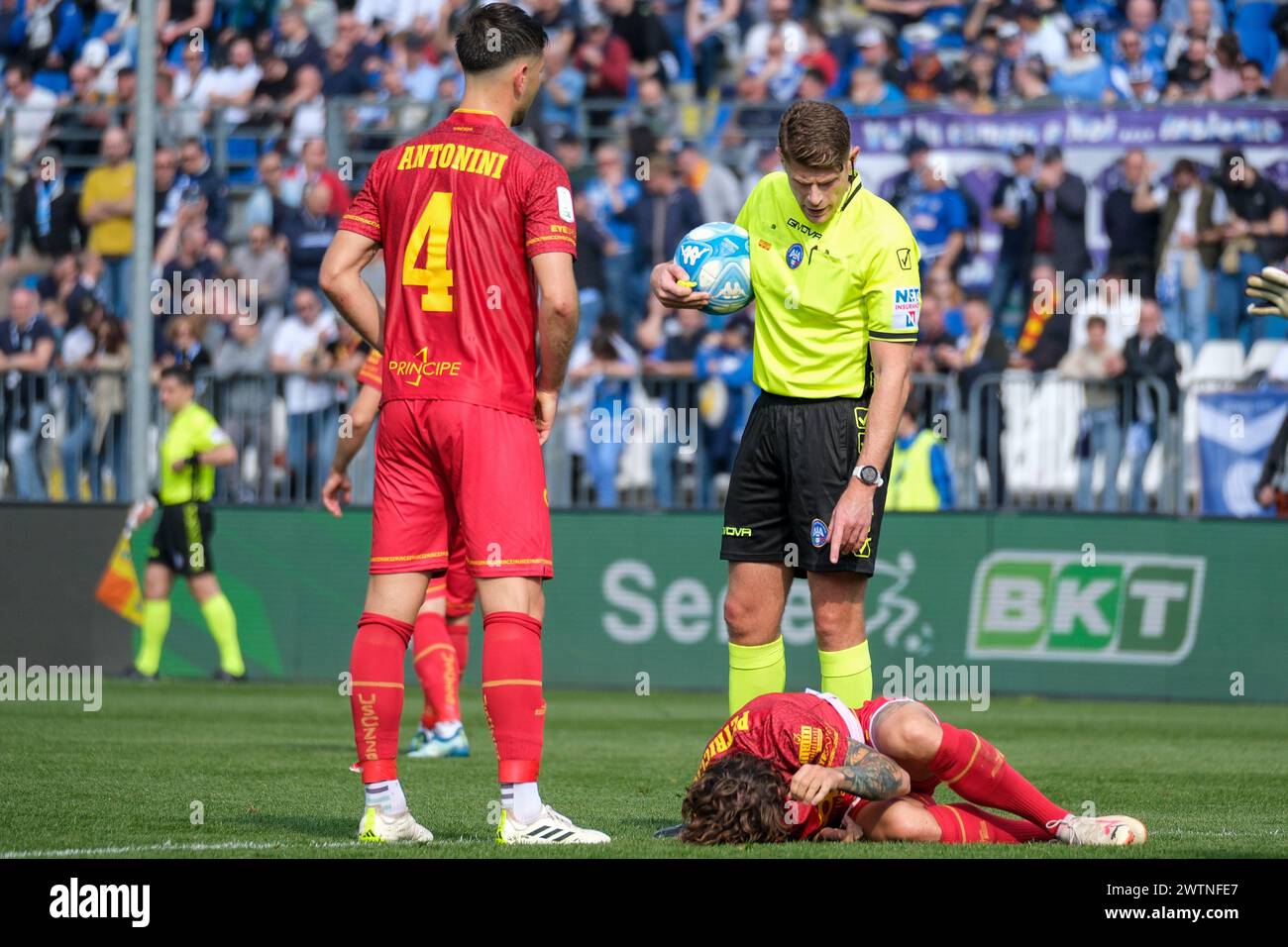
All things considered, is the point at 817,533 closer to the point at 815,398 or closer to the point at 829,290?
the point at 815,398

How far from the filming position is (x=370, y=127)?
62.3 ft

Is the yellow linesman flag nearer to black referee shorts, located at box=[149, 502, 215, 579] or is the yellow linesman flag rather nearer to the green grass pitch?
black referee shorts, located at box=[149, 502, 215, 579]

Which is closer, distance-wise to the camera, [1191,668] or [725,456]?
[1191,668]

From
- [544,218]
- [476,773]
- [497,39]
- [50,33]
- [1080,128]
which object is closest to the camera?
[544,218]

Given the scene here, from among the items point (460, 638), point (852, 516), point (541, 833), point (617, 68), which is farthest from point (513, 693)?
point (617, 68)

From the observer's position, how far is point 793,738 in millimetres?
6438

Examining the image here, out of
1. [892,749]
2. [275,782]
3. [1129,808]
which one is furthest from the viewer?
[275,782]

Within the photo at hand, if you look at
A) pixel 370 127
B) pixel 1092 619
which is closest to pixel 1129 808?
pixel 1092 619

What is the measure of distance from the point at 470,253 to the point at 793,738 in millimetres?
1901

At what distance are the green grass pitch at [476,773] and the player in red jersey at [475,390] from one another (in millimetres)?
407

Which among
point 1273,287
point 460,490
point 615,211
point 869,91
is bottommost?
point 460,490

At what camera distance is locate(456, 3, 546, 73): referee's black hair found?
675cm

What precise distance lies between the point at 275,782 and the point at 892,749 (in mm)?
3561
